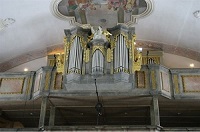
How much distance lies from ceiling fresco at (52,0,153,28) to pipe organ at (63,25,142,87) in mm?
1573

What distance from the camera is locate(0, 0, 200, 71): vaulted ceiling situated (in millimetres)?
14734

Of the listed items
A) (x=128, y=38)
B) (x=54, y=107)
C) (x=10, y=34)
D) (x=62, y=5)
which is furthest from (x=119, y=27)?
(x=10, y=34)

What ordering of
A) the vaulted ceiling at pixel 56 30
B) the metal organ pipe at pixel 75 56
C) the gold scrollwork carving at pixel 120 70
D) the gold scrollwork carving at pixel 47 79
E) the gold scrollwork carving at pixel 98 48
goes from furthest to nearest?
the vaulted ceiling at pixel 56 30 → the gold scrollwork carving at pixel 47 79 → the gold scrollwork carving at pixel 98 48 → the metal organ pipe at pixel 75 56 → the gold scrollwork carving at pixel 120 70

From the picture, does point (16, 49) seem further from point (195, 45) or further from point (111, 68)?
point (195, 45)

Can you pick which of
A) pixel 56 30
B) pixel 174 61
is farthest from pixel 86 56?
pixel 174 61

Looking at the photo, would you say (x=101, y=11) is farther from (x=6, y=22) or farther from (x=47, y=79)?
(x=6, y=22)

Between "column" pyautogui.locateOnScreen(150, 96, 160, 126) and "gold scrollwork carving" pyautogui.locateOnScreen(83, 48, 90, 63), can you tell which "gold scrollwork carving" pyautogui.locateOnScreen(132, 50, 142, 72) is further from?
"gold scrollwork carving" pyautogui.locateOnScreen(83, 48, 90, 63)

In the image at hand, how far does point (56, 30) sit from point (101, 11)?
2.34 meters

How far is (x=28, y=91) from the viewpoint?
1416cm

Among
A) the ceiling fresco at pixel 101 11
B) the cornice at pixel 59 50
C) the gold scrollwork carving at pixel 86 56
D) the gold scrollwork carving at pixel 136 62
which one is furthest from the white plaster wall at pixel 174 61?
the gold scrollwork carving at pixel 86 56

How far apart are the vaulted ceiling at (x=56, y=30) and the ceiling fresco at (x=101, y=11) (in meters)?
0.35

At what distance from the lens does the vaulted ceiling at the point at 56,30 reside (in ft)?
48.3

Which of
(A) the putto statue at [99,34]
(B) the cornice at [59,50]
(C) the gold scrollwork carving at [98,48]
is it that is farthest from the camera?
(B) the cornice at [59,50]

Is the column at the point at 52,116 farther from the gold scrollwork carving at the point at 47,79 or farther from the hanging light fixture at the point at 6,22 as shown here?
the hanging light fixture at the point at 6,22
